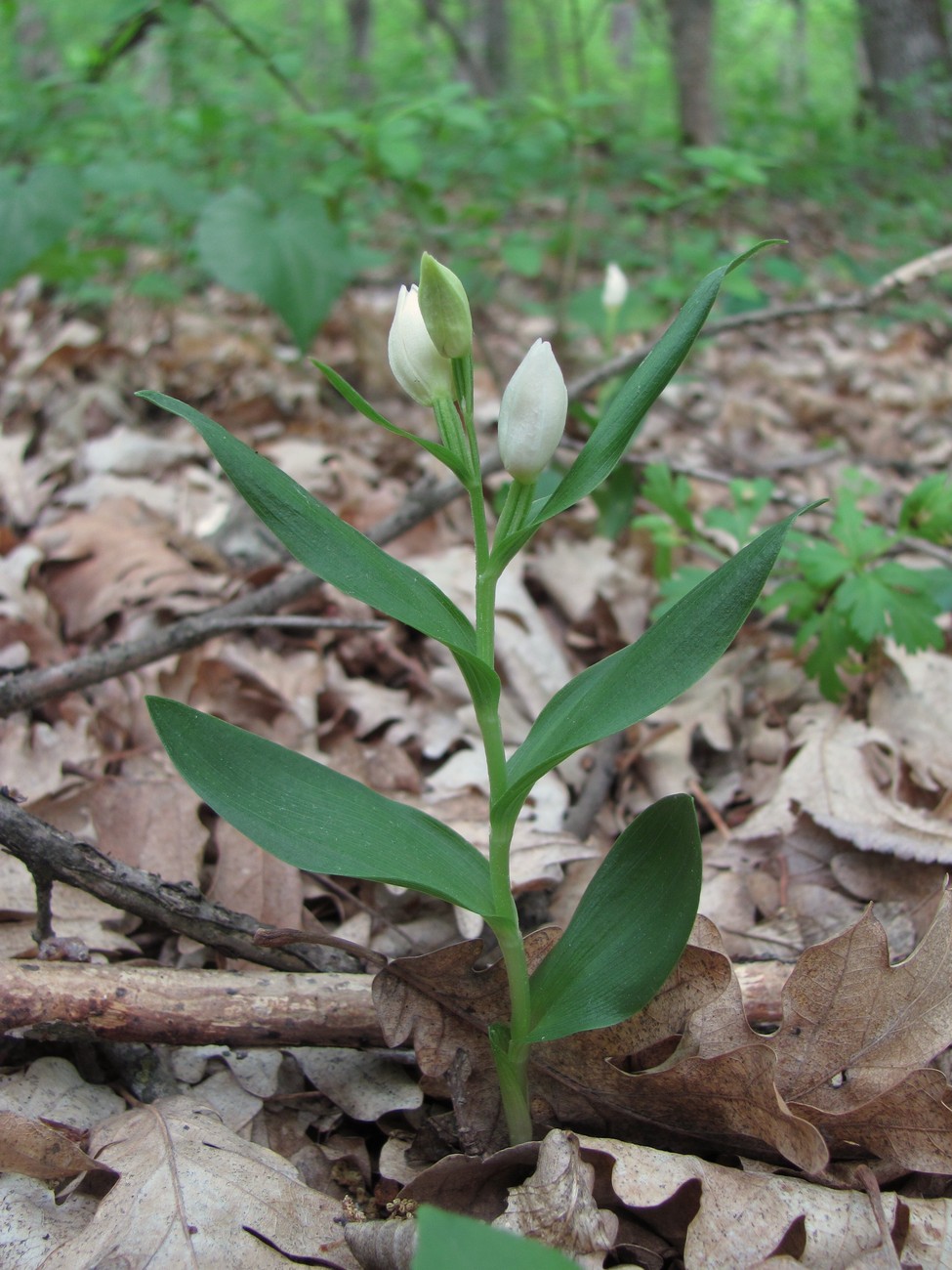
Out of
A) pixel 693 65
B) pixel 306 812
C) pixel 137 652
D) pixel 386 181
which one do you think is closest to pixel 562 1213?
pixel 306 812

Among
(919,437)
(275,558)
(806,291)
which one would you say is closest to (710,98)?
(806,291)

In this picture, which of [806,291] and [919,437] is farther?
[806,291]

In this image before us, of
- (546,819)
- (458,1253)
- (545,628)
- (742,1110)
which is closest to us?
(458,1253)

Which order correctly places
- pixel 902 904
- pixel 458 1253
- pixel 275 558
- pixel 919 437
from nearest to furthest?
pixel 458 1253
pixel 902 904
pixel 275 558
pixel 919 437

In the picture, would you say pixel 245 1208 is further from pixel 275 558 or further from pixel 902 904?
pixel 275 558

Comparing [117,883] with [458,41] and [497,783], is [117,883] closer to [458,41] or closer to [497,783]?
[497,783]

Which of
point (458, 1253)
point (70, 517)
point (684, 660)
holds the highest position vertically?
point (684, 660)

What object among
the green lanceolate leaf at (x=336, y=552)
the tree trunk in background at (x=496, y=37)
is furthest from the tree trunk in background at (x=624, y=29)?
the green lanceolate leaf at (x=336, y=552)

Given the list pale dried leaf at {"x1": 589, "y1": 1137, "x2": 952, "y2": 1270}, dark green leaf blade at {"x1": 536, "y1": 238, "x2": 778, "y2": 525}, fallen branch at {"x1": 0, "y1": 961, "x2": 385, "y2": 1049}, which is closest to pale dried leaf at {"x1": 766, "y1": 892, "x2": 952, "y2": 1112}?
pale dried leaf at {"x1": 589, "y1": 1137, "x2": 952, "y2": 1270}
